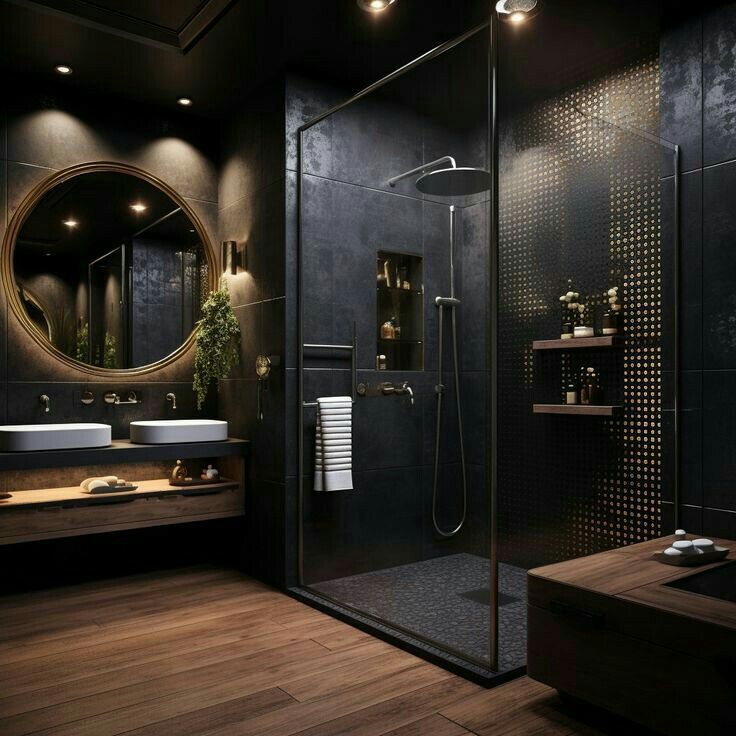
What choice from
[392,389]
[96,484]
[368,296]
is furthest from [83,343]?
[392,389]

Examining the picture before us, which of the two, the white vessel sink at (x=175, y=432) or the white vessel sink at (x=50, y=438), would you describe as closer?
the white vessel sink at (x=50, y=438)

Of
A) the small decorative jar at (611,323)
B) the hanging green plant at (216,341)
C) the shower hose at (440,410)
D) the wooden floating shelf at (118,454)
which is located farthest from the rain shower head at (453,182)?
the wooden floating shelf at (118,454)

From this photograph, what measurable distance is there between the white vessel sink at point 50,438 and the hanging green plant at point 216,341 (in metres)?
0.74

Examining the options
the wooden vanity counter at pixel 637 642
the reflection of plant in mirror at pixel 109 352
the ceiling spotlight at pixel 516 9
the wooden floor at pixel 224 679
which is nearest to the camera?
the wooden vanity counter at pixel 637 642

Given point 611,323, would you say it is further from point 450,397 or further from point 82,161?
point 82,161

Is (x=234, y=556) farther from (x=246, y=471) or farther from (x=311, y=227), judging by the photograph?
(x=311, y=227)

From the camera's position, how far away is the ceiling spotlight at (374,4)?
2.91m

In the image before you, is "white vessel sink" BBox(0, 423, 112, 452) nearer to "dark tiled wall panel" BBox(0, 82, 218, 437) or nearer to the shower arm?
"dark tiled wall panel" BBox(0, 82, 218, 437)

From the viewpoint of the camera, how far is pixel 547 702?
7.71ft

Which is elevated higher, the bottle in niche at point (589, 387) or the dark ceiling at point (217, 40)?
the dark ceiling at point (217, 40)

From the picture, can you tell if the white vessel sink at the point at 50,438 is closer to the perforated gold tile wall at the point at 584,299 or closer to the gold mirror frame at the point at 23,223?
the gold mirror frame at the point at 23,223

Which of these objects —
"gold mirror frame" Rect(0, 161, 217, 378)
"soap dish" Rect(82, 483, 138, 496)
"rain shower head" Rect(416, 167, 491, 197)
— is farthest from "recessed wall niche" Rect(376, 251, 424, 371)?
"soap dish" Rect(82, 483, 138, 496)

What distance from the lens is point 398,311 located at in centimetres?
369

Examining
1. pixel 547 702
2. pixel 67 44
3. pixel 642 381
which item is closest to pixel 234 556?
pixel 547 702
